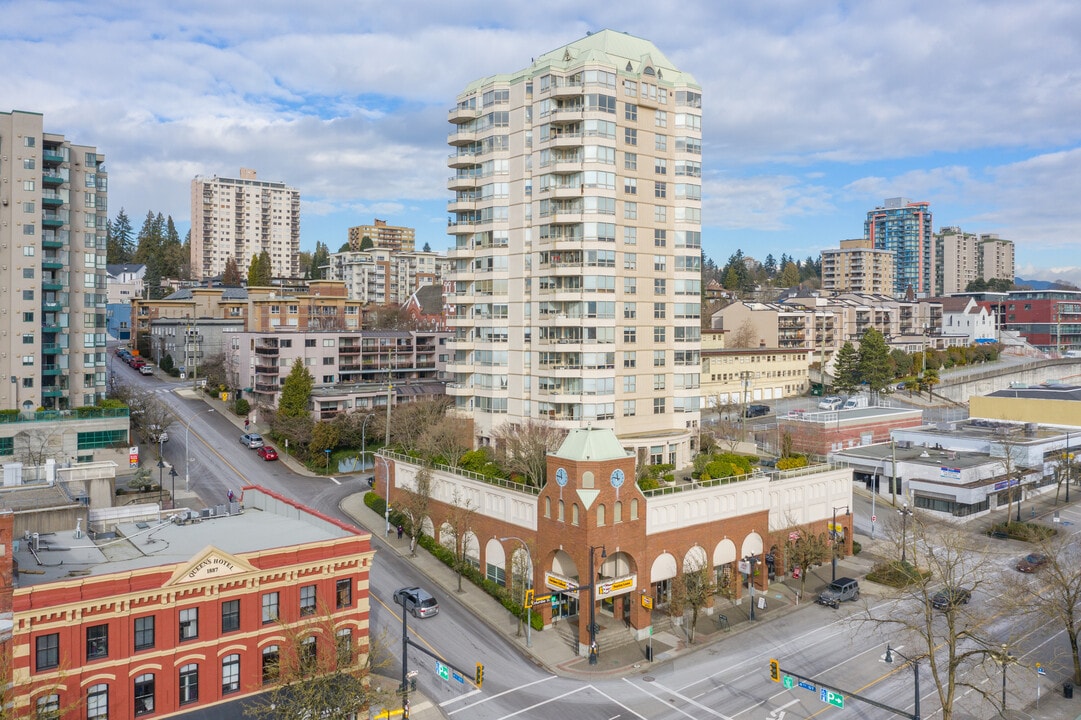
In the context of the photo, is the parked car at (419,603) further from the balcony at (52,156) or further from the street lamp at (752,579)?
the balcony at (52,156)

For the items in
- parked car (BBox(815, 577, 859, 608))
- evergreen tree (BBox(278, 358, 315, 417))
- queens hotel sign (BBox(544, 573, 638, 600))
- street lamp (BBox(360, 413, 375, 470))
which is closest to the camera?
queens hotel sign (BBox(544, 573, 638, 600))

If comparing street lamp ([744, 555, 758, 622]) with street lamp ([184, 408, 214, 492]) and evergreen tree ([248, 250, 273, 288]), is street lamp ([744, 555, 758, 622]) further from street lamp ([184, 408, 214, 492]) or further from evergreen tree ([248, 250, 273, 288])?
evergreen tree ([248, 250, 273, 288])

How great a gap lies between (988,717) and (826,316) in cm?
11505

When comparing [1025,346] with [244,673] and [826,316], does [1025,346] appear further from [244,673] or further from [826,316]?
[244,673]

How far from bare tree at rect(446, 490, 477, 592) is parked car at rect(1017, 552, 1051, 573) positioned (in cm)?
4014

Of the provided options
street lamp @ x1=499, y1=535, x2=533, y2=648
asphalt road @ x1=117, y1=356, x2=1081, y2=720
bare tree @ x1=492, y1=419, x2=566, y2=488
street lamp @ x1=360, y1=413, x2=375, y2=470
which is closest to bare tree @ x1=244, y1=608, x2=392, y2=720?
asphalt road @ x1=117, y1=356, x2=1081, y2=720

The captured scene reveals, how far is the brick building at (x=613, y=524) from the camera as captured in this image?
156 feet

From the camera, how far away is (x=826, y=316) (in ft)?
483

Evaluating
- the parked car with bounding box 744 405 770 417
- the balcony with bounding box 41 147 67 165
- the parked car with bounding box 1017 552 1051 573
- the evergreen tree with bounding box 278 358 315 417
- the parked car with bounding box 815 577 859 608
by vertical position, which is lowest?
the parked car with bounding box 815 577 859 608

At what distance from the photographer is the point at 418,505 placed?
59.9 m

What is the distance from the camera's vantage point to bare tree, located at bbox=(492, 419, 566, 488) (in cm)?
6081

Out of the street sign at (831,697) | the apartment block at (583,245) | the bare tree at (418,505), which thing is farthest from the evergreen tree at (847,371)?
the street sign at (831,697)

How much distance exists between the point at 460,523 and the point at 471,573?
359cm

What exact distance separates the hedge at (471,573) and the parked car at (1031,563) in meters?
36.6
